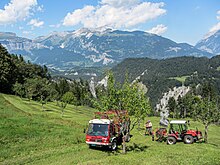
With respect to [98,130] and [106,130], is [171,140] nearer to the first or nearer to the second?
[106,130]

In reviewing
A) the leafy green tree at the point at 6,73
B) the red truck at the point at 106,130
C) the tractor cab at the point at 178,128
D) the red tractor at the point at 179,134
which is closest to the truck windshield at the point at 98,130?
the red truck at the point at 106,130

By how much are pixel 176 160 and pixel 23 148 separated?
14192 millimetres

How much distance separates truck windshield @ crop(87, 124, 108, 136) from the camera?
26203 mm

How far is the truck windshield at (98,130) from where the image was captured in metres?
26.2

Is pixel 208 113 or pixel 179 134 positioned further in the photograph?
pixel 208 113

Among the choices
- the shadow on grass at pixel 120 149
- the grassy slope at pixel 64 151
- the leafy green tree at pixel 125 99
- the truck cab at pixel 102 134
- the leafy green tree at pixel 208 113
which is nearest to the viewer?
the grassy slope at pixel 64 151

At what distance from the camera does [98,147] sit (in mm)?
27719

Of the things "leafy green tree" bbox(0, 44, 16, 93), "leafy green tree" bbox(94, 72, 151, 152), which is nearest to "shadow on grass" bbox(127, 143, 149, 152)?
"leafy green tree" bbox(94, 72, 151, 152)

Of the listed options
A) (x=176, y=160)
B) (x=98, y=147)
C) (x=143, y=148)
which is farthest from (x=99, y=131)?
(x=176, y=160)

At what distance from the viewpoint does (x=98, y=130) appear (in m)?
26.4

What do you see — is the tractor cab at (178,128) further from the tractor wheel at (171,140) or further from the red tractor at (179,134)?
the tractor wheel at (171,140)

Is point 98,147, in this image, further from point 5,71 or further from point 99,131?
point 5,71

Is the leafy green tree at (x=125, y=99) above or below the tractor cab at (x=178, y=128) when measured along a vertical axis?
above

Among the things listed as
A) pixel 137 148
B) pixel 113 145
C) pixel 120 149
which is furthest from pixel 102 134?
pixel 137 148
